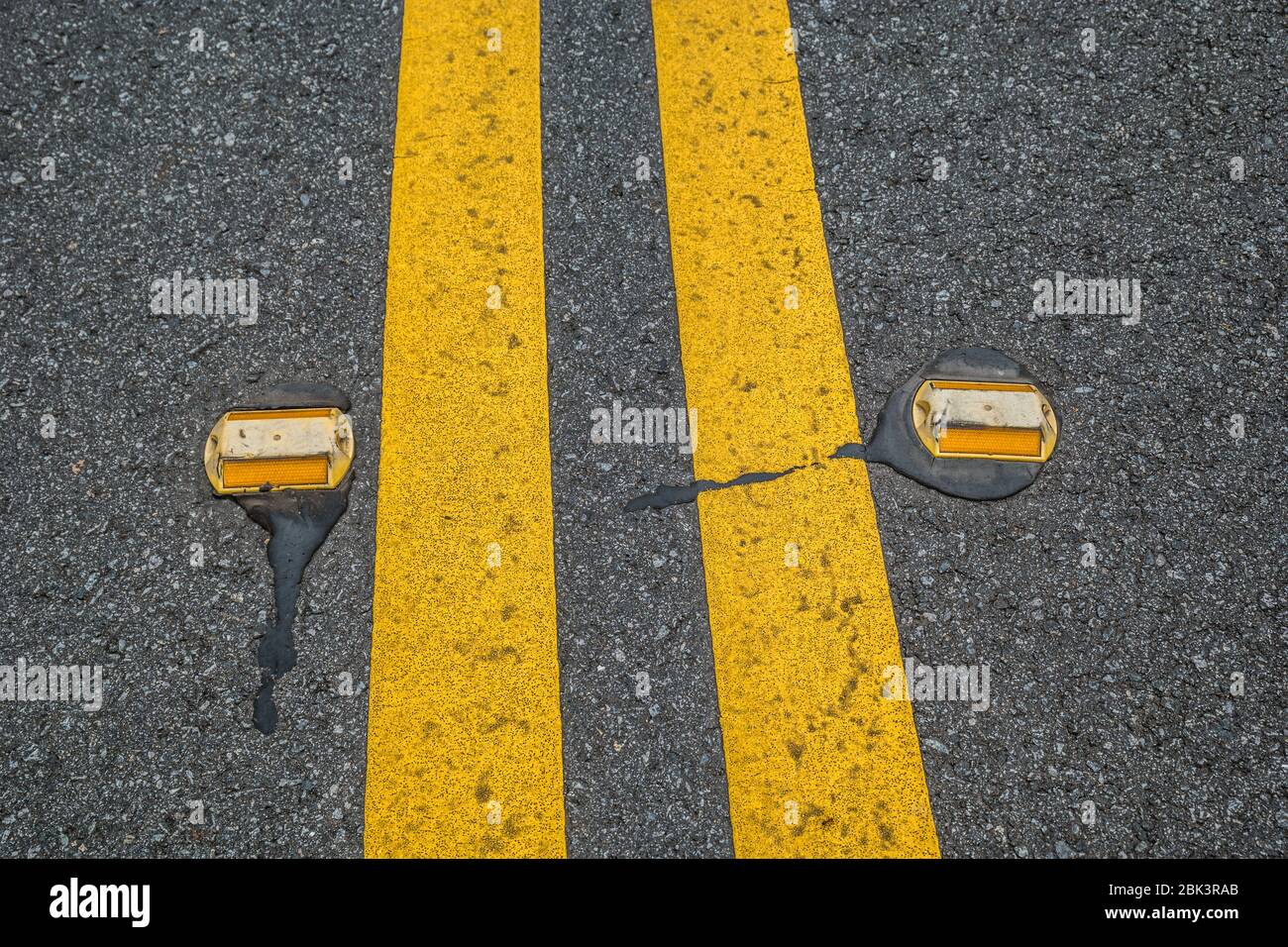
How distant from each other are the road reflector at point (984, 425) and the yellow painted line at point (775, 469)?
0.68 feet

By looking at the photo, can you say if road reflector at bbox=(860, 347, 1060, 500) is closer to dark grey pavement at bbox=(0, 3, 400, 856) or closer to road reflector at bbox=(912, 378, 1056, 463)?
road reflector at bbox=(912, 378, 1056, 463)

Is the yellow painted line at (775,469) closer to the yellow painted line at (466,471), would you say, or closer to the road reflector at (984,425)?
→ the road reflector at (984,425)

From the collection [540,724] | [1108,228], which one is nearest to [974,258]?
[1108,228]

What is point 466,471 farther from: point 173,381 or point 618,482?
point 173,381

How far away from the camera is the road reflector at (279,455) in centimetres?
233

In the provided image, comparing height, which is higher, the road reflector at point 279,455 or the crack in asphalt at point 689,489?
the road reflector at point 279,455

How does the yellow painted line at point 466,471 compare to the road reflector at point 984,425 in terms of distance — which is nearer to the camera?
the yellow painted line at point 466,471

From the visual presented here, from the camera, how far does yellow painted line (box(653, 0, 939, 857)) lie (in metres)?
2.13

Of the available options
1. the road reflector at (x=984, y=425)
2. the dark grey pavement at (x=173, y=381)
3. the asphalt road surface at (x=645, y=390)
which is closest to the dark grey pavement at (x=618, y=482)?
the asphalt road surface at (x=645, y=390)

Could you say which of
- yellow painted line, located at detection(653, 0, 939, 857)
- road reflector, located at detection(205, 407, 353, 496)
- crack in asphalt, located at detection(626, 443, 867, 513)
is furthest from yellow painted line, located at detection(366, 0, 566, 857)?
yellow painted line, located at detection(653, 0, 939, 857)

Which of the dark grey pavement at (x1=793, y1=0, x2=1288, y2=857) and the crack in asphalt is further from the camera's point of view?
the crack in asphalt

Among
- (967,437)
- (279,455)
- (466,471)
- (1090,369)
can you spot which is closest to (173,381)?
(279,455)

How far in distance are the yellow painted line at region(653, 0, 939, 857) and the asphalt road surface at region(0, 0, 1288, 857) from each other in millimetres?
60

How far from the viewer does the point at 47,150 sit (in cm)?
265
